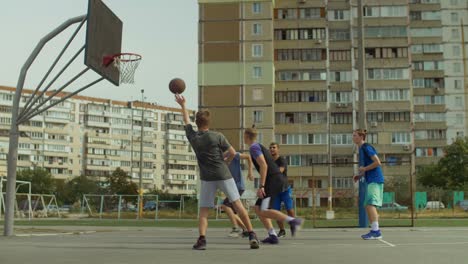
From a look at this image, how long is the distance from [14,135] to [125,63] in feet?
11.1

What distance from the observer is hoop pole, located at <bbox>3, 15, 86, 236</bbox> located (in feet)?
43.5

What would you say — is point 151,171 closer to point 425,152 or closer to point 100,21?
point 425,152

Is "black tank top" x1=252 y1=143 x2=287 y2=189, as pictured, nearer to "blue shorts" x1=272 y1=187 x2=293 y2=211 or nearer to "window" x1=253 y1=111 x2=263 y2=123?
"blue shorts" x1=272 y1=187 x2=293 y2=211

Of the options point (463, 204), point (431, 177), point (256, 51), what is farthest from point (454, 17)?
point (463, 204)

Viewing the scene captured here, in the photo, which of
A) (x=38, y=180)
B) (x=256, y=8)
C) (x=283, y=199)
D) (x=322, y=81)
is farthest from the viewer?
(x=38, y=180)

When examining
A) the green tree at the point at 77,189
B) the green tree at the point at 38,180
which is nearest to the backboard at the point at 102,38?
the green tree at the point at 38,180

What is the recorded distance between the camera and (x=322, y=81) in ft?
274

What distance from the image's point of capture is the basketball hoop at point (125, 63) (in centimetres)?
1480

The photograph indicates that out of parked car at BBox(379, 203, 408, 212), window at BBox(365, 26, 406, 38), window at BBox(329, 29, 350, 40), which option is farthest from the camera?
window at BBox(329, 29, 350, 40)

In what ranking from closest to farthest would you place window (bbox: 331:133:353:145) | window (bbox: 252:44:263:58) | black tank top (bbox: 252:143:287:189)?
black tank top (bbox: 252:143:287:189), window (bbox: 252:44:263:58), window (bbox: 331:133:353:145)

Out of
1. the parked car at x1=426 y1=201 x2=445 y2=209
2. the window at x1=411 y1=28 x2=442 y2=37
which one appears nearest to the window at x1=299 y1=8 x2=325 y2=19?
the window at x1=411 y1=28 x2=442 y2=37

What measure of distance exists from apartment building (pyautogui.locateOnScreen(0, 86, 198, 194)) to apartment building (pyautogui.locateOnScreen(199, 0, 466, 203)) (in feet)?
183

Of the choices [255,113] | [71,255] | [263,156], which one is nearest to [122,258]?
[71,255]

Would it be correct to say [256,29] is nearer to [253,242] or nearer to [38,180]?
[38,180]
